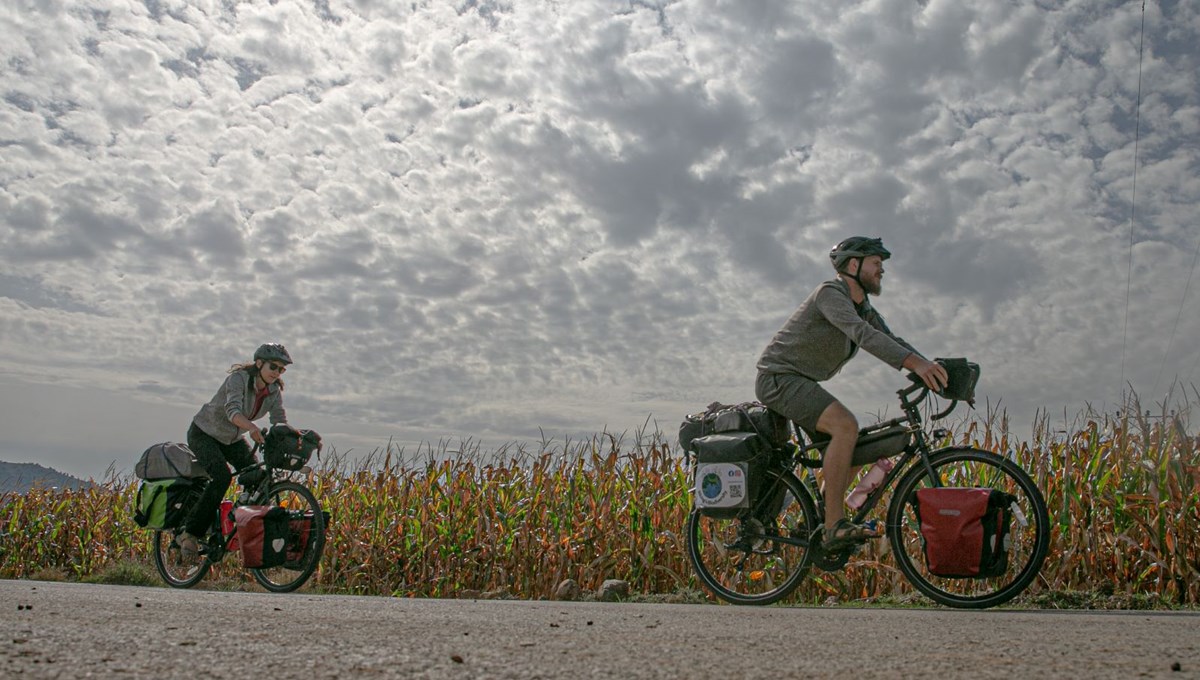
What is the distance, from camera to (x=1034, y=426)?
28.1 feet

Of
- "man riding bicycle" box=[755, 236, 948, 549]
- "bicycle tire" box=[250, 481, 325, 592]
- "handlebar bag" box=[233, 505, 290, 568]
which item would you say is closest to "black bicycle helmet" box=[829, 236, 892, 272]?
"man riding bicycle" box=[755, 236, 948, 549]

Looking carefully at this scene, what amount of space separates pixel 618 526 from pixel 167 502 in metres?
4.16

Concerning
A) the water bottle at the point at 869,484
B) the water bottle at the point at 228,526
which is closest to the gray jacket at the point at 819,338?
the water bottle at the point at 869,484

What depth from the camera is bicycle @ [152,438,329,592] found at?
8.68m

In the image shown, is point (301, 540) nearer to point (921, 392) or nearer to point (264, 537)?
point (264, 537)

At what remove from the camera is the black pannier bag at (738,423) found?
6.45 meters

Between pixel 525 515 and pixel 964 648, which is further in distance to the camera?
pixel 525 515

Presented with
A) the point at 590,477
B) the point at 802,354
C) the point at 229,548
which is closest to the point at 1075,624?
the point at 802,354

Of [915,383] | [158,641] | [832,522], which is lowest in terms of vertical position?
[158,641]

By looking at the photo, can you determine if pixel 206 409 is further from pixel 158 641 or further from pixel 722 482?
pixel 158 641

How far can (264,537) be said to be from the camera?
8.64m

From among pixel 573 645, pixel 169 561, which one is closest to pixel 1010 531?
pixel 573 645

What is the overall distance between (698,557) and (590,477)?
362 cm

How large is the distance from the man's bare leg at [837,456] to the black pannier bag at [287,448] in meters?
4.89
